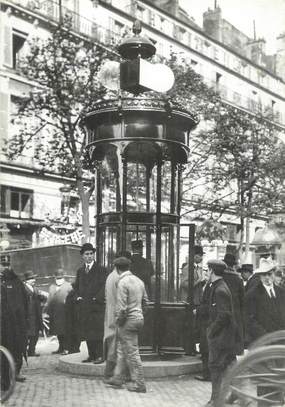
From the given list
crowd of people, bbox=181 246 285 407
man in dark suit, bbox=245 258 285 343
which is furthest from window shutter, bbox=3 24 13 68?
man in dark suit, bbox=245 258 285 343

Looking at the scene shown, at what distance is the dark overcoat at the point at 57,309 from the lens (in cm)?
1251

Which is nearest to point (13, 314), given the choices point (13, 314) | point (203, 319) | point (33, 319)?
point (13, 314)

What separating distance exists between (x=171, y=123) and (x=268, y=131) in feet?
54.6

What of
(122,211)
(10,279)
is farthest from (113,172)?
(10,279)

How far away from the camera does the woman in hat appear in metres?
12.5

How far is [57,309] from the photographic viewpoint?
12.9 meters

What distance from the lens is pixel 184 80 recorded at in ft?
67.8

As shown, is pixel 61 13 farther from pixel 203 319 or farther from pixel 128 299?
pixel 128 299

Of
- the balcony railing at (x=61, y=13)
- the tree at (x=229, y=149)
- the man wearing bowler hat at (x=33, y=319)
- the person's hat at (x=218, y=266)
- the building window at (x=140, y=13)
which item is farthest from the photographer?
the building window at (x=140, y=13)

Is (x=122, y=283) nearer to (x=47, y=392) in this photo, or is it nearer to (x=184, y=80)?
(x=47, y=392)

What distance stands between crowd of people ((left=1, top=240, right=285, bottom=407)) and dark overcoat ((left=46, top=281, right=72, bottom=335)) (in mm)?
2806

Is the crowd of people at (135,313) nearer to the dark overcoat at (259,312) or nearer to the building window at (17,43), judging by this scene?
the dark overcoat at (259,312)

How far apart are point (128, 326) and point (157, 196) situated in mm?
2451

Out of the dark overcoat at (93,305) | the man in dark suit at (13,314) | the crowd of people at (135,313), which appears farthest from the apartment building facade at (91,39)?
the man in dark suit at (13,314)
